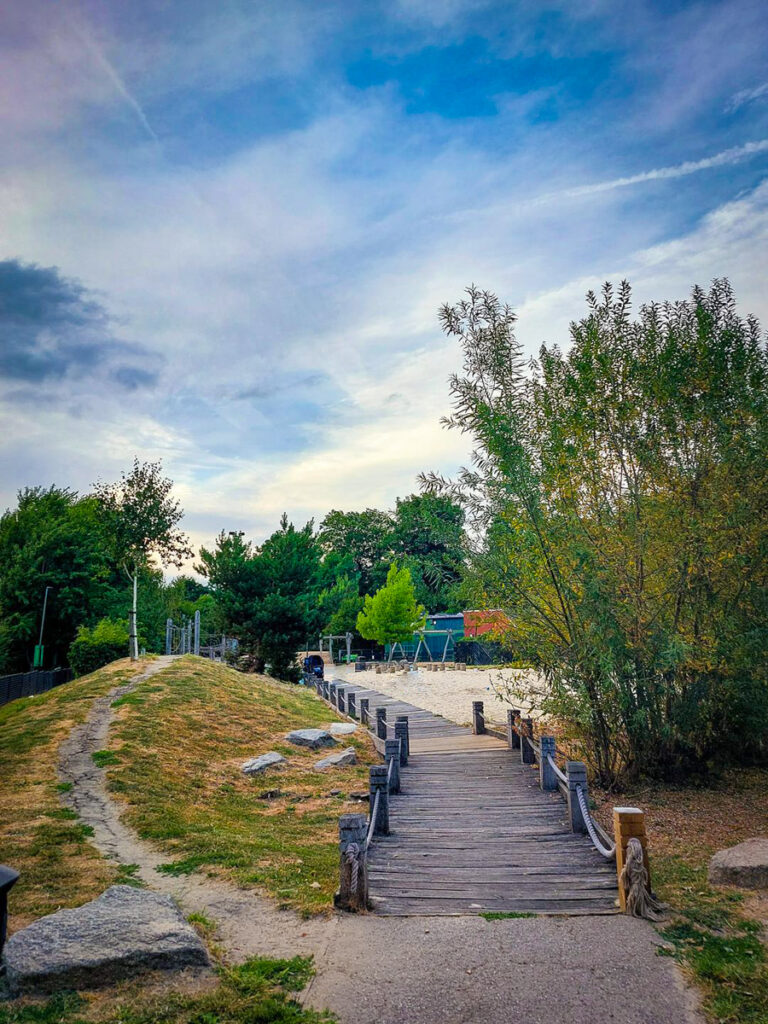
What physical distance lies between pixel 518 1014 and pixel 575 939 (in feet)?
4.68

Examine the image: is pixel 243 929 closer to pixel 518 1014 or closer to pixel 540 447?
pixel 518 1014

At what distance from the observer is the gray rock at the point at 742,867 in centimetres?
718

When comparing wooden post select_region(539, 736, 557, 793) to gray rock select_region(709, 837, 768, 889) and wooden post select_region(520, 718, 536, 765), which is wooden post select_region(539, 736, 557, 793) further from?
gray rock select_region(709, 837, 768, 889)

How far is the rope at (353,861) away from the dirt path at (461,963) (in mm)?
281

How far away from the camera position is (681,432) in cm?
1141

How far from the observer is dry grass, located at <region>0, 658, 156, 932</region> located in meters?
6.74

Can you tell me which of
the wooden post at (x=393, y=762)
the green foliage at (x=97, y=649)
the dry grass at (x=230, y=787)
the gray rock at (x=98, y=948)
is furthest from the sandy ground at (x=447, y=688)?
the gray rock at (x=98, y=948)

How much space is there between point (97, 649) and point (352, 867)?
2452 centimetres

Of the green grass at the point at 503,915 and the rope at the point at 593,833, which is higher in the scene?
the rope at the point at 593,833

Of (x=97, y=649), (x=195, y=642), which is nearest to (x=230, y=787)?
(x=97, y=649)

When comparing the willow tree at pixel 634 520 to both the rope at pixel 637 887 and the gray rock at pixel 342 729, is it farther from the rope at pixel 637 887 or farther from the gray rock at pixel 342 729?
the gray rock at pixel 342 729

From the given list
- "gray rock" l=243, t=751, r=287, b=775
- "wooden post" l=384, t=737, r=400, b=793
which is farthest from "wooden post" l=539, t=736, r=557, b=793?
"gray rock" l=243, t=751, r=287, b=775

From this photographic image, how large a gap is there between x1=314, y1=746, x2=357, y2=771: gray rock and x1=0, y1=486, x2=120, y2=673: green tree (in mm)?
21907

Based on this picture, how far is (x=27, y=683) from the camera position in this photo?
1004 inches
